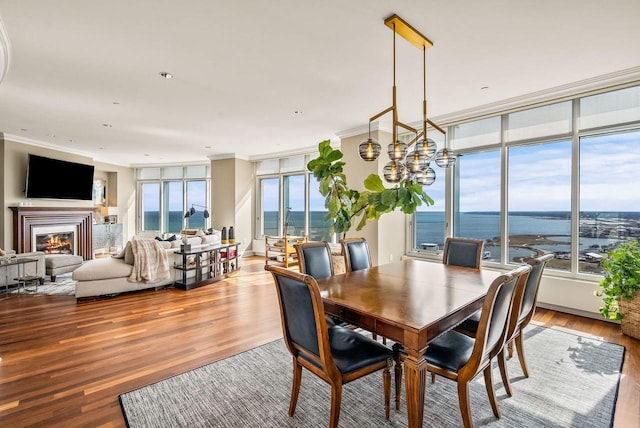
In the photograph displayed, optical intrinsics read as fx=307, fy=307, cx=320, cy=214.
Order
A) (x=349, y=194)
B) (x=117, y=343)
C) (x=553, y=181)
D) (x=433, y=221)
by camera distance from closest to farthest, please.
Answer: (x=117, y=343), (x=349, y=194), (x=553, y=181), (x=433, y=221)

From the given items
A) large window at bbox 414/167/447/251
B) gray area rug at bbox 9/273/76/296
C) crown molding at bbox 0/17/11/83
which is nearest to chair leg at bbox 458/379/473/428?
large window at bbox 414/167/447/251

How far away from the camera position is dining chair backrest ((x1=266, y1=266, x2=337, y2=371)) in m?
1.63

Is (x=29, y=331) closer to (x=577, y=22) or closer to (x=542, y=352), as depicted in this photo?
(x=542, y=352)

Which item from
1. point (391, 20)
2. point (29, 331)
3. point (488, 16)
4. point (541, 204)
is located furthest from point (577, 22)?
point (29, 331)

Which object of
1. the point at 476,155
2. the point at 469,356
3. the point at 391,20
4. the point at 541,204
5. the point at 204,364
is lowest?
the point at 204,364

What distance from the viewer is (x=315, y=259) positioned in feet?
9.28

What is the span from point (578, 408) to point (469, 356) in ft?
3.23

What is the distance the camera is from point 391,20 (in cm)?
234

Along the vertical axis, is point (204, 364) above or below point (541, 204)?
below

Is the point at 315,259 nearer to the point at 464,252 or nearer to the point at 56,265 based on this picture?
the point at 464,252

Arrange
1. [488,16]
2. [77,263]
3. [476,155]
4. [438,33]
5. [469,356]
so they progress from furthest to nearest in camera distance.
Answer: [77,263] < [476,155] < [438,33] < [488,16] < [469,356]

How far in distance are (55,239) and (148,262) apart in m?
3.93

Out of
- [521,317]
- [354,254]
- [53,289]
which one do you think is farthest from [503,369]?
[53,289]

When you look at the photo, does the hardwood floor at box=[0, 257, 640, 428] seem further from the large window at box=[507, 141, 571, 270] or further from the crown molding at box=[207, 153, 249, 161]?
the crown molding at box=[207, 153, 249, 161]
